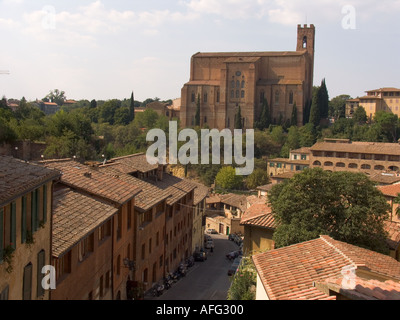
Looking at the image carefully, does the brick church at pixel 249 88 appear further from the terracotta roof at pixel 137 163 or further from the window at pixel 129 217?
the window at pixel 129 217

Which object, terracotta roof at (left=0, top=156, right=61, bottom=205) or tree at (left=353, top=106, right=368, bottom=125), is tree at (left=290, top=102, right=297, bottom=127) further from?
terracotta roof at (left=0, top=156, right=61, bottom=205)

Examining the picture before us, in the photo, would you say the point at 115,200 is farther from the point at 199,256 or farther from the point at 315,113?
the point at 315,113

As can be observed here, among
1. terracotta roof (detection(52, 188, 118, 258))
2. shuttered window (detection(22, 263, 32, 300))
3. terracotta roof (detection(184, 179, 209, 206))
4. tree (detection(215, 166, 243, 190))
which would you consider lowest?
tree (detection(215, 166, 243, 190))

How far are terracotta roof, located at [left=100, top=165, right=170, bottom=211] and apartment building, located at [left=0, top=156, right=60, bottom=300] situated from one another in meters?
9.02

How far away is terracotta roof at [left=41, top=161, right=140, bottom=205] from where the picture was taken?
52.4 feet

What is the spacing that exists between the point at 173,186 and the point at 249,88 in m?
61.3

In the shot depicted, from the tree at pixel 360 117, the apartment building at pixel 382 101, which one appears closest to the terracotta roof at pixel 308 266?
the tree at pixel 360 117

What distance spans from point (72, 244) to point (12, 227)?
3.25 meters

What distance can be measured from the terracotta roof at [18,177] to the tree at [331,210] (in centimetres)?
852

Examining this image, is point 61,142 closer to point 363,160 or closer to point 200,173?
point 200,173

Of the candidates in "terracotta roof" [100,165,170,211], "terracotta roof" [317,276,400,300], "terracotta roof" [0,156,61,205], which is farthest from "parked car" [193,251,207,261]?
"terracotta roof" [317,276,400,300]

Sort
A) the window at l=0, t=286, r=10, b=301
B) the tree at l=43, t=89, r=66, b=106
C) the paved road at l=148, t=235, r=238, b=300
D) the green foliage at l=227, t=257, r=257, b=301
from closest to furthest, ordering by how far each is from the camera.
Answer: the window at l=0, t=286, r=10, b=301 < the green foliage at l=227, t=257, r=257, b=301 < the paved road at l=148, t=235, r=238, b=300 < the tree at l=43, t=89, r=66, b=106

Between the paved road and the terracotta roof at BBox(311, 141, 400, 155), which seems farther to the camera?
the terracotta roof at BBox(311, 141, 400, 155)

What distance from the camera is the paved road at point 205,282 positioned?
2236 centimetres
